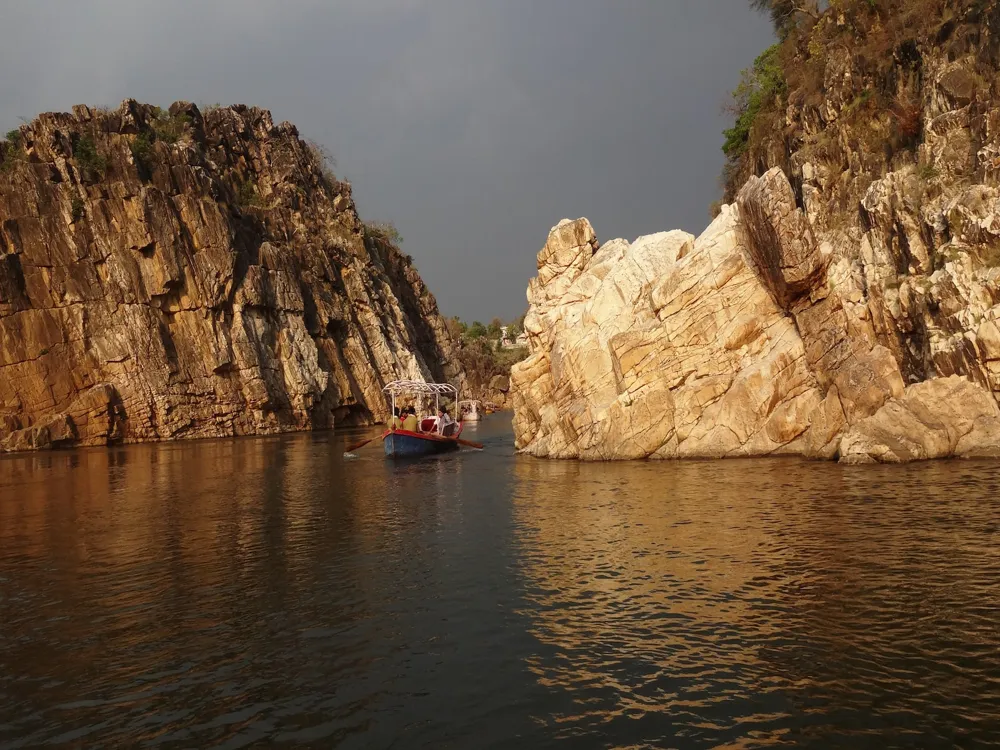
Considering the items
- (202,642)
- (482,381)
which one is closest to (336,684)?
(202,642)

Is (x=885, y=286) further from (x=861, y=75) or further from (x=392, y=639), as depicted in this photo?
(x=392, y=639)

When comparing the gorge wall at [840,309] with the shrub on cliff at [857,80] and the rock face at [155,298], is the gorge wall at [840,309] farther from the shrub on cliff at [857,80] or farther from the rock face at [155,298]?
the rock face at [155,298]

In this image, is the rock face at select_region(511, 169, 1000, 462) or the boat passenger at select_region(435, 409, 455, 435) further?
the boat passenger at select_region(435, 409, 455, 435)

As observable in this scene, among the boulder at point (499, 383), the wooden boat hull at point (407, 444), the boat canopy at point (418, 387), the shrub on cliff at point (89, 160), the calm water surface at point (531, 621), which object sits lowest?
the calm water surface at point (531, 621)

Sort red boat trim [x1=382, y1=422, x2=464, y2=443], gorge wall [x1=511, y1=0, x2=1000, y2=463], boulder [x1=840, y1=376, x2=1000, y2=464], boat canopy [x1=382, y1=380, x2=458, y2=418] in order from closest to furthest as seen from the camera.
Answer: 1. boulder [x1=840, y1=376, x2=1000, y2=464]
2. gorge wall [x1=511, y1=0, x2=1000, y2=463]
3. red boat trim [x1=382, y1=422, x2=464, y2=443]
4. boat canopy [x1=382, y1=380, x2=458, y2=418]

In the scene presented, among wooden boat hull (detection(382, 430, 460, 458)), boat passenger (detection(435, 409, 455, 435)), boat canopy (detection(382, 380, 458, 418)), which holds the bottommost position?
wooden boat hull (detection(382, 430, 460, 458))

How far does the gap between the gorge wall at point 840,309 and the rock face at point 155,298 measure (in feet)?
147

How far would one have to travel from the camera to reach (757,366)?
103ft

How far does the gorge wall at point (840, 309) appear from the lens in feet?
91.2

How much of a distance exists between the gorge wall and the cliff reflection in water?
6670 millimetres

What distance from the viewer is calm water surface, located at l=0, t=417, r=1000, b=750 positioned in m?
9.07

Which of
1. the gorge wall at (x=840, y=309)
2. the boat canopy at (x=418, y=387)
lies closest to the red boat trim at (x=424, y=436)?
the boat canopy at (x=418, y=387)

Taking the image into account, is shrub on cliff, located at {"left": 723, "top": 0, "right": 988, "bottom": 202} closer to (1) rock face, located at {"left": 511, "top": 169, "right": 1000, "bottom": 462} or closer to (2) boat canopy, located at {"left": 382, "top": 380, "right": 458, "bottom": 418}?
(1) rock face, located at {"left": 511, "top": 169, "right": 1000, "bottom": 462}

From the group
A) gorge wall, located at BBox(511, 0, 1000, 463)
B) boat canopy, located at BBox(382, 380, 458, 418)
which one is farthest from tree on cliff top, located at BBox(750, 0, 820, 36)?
boat canopy, located at BBox(382, 380, 458, 418)
